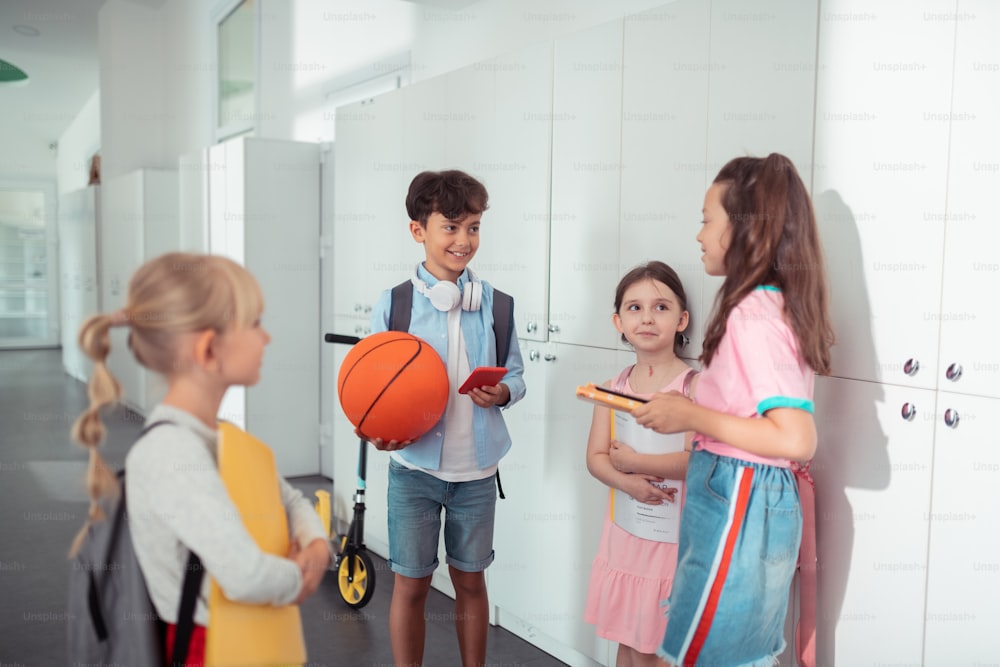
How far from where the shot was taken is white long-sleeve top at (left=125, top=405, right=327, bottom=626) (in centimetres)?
110

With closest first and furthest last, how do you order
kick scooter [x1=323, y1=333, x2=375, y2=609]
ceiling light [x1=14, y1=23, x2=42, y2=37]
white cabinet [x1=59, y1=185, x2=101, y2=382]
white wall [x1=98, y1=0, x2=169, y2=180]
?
kick scooter [x1=323, y1=333, x2=375, y2=609] < white wall [x1=98, y1=0, x2=169, y2=180] < ceiling light [x1=14, y1=23, x2=42, y2=37] < white cabinet [x1=59, y1=185, x2=101, y2=382]

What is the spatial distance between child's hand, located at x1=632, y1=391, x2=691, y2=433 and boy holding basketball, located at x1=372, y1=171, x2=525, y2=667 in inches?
23.9

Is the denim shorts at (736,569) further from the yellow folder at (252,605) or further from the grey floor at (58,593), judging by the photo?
the grey floor at (58,593)

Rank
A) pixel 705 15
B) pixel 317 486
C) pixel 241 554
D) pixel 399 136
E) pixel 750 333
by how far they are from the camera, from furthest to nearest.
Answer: pixel 317 486, pixel 399 136, pixel 705 15, pixel 750 333, pixel 241 554

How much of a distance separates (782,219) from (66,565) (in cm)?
333

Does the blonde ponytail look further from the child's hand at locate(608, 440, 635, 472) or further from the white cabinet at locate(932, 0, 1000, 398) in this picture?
the white cabinet at locate(932, 0, 1000, 398)

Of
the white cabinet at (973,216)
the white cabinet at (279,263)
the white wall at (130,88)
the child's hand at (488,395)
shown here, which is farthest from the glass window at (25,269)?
the white cabinet at (973,216)

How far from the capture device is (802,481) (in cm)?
176

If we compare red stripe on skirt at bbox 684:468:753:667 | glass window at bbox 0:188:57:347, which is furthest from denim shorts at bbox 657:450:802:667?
glass window at bbox 0:188:57:347

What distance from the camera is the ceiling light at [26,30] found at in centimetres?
802

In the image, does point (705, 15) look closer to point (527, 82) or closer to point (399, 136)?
point (527, 82)

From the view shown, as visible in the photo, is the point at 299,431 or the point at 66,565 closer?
the point at 66,565

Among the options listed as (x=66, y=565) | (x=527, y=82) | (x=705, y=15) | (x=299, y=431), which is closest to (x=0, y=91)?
(x=299, y=431)

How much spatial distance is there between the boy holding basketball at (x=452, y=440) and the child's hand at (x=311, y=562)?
0.86m
